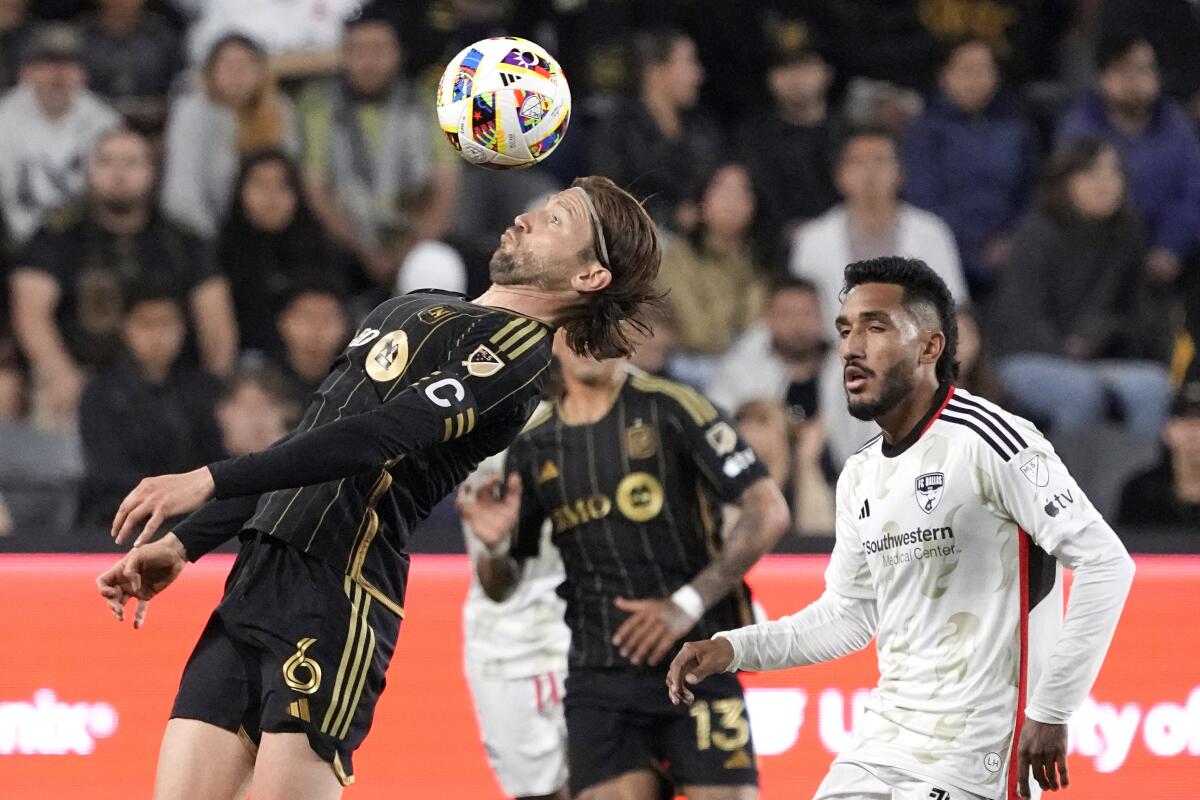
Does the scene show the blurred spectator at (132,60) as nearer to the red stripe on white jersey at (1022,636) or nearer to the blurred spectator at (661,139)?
the blurred spectator at (661,139)

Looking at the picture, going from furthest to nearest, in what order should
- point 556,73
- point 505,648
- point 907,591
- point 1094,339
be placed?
point 1094,339, point 505,648, point 556,73, point 907,591

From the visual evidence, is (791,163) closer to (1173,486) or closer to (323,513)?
(1173,486)

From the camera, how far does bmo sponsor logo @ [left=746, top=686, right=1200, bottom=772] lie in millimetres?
6527

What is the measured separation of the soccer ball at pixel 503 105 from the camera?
484 cm

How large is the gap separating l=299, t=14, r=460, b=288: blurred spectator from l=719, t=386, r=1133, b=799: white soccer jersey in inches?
191

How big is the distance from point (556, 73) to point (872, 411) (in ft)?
4.51

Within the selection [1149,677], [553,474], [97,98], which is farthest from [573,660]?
[97,98]

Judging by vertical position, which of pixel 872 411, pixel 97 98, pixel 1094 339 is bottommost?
pixel 872 411

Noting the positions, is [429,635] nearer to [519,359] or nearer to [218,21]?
[519,359]

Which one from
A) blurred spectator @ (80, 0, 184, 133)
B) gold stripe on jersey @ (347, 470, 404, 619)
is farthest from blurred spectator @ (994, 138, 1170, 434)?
gold stripe on jersey @ (347, 470, 404, 619)

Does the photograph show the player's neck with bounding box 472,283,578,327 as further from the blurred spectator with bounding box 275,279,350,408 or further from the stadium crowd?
the blurred spectator with bounding box 275,279,350,408

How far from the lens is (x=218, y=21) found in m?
9.12

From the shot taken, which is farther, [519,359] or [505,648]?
[505,648]

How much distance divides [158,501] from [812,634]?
1.65 meters
